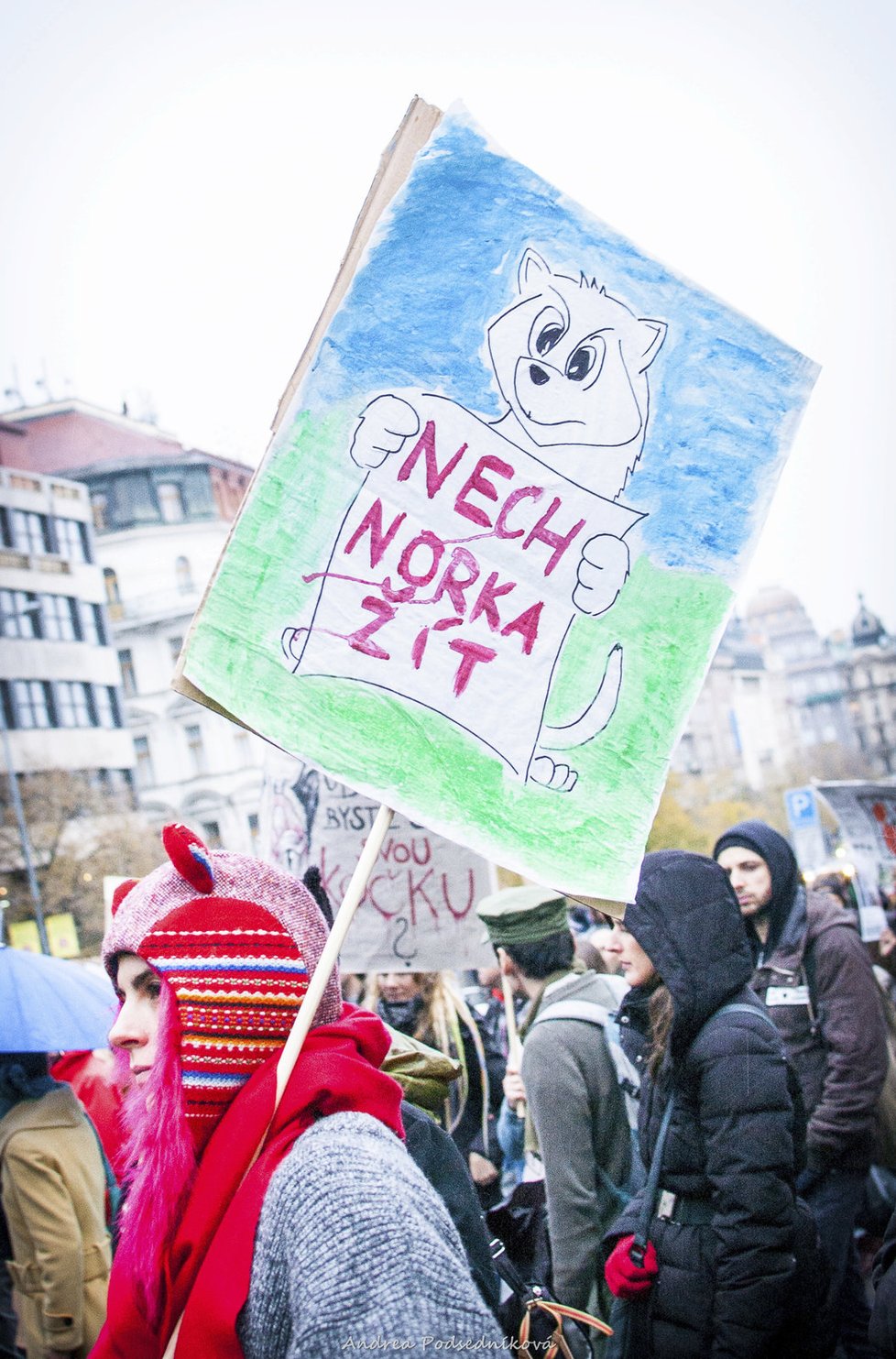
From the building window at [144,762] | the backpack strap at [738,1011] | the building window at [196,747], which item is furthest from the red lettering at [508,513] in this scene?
the building window at [144,762]

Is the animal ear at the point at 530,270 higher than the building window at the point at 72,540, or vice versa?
the building window at the point at 72,540

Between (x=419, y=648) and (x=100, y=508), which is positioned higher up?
(x=100, y=508)

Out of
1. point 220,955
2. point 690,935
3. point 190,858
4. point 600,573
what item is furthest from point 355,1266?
point 690,935

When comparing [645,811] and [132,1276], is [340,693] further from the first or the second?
[132,1276]

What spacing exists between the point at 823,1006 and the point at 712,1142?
183cm

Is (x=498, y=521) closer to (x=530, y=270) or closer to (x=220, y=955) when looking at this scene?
(x=530, y=270)

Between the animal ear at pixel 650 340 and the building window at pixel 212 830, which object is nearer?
the animal ear at pixel 650 340

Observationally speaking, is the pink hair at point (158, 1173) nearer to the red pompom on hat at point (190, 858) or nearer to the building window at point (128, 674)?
the red pompom on hat at point (190, 858)

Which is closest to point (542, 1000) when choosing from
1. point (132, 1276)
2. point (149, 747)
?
point (132, 1276)

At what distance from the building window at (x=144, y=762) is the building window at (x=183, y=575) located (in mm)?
Answer: 7661

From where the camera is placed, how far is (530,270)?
2197mm

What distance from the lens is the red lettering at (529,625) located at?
7.16 ft

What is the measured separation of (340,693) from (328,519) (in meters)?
0.33

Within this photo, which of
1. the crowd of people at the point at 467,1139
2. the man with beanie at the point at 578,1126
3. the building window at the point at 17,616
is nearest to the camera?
the crowd of people at the point at 467,1139
